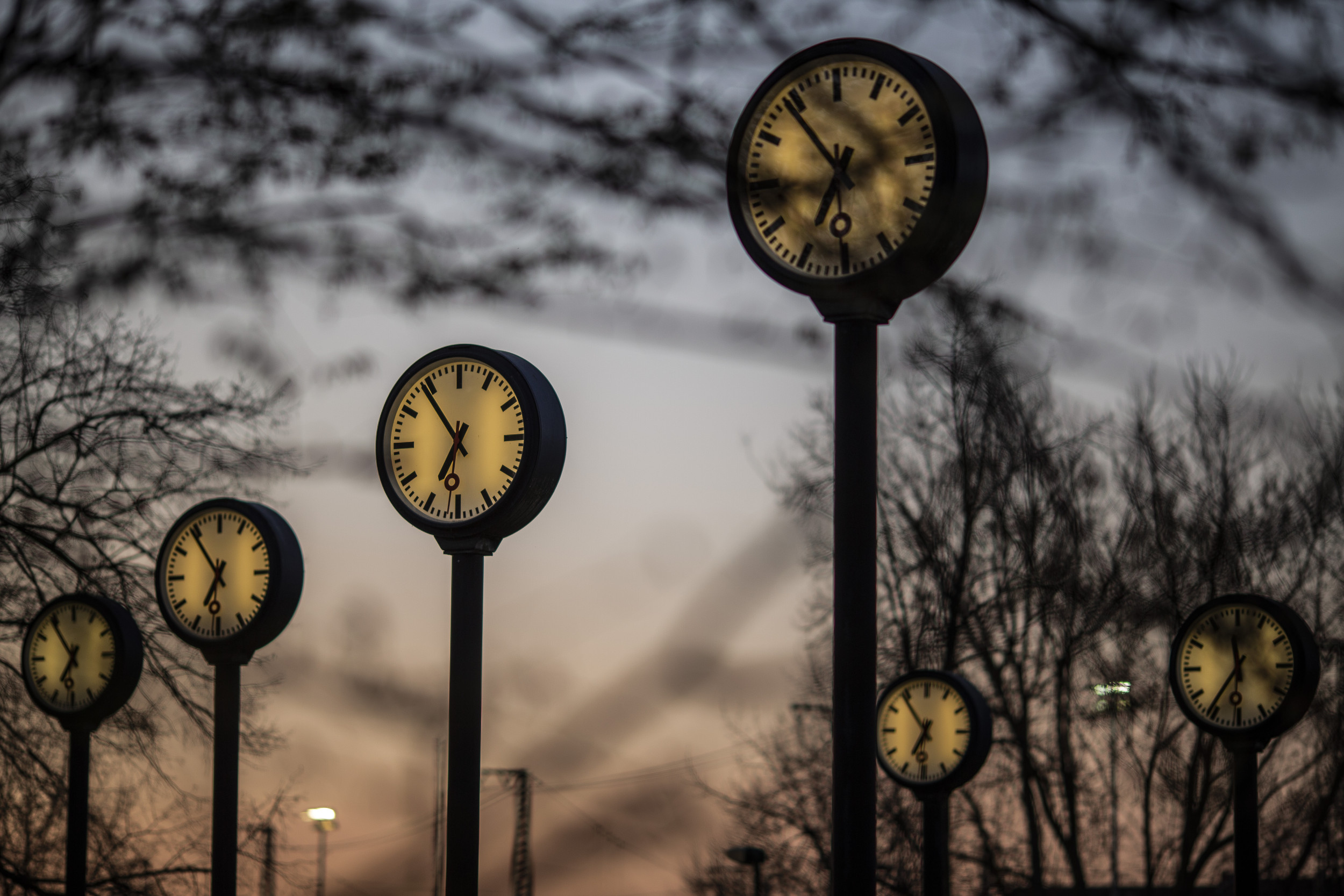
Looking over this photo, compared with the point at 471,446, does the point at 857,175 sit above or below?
above

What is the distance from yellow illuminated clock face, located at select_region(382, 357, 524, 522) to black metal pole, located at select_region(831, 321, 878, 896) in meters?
1.81

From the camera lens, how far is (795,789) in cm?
1934

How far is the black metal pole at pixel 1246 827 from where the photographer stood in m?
8.77

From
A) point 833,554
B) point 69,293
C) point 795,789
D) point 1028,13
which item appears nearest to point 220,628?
point 69,293

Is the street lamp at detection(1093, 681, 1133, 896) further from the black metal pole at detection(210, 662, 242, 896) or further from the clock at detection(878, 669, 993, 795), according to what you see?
the black metal pole at detection(210, 662, 242, 896)

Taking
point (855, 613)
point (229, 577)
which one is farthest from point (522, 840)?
point (229, 577)

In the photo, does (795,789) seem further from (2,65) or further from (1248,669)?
(2,65)

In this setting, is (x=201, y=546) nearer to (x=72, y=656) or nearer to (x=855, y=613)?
(x=72, y=656)

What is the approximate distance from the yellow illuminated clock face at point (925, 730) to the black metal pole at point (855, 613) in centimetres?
702

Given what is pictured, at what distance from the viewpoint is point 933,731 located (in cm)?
1033

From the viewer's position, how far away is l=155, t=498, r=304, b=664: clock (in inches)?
262

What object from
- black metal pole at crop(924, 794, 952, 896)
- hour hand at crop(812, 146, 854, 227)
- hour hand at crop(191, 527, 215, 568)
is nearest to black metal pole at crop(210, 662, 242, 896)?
hour hand at crop(191, 527, 215, 568)

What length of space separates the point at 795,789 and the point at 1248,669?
11.6 metres

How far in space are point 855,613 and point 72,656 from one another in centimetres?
545
